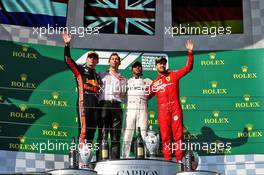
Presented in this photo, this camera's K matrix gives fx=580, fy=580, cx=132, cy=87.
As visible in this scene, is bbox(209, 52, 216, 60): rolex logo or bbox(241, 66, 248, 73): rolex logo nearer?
bbox(241, 66, 248, 73): rolex logo

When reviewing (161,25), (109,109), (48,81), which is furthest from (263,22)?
(48,81)

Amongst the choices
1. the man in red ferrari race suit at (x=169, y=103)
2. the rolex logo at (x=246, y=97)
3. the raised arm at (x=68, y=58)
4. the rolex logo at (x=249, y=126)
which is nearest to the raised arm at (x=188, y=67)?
the man in red ferrari race suit at (x=169, y=103)

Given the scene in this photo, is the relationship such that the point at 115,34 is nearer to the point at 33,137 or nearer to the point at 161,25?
the point at 161,25

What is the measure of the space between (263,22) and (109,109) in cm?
308

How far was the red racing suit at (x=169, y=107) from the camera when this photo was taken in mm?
9219

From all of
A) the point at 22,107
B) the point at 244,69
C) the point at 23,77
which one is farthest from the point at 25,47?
the point at 244,69

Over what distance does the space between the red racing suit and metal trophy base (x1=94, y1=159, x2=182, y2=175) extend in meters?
2.38

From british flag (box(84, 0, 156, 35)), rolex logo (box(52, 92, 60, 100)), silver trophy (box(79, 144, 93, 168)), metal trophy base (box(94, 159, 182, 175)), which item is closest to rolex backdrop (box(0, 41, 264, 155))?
rolex logo (box(52, 92, 60, 100))

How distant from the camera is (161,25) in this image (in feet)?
33.3

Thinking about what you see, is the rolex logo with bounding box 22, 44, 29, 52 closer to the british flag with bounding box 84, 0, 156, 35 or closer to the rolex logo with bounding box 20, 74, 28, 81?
the rolex logo with bounding box 20, 74, 28, 81

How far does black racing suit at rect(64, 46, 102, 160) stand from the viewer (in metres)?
9.26

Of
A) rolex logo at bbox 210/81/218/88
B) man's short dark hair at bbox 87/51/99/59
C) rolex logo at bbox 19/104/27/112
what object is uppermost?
man's short dark hair at bbox 87/51/99/59

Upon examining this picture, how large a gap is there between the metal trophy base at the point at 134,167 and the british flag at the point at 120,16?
12.4ft

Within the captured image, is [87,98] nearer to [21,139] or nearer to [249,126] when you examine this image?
[21,139]
